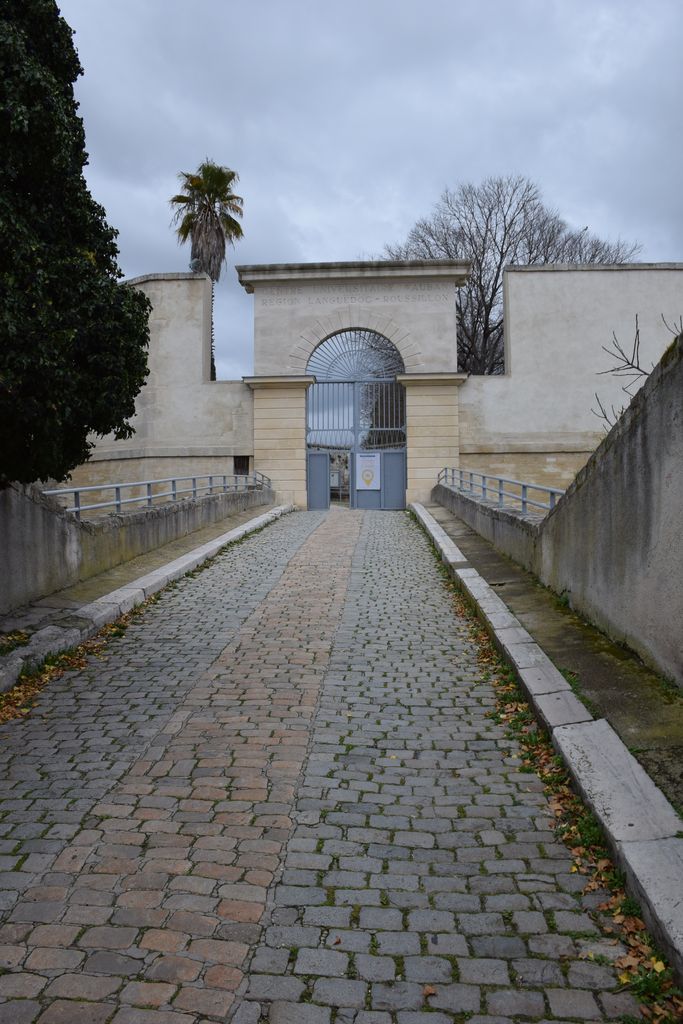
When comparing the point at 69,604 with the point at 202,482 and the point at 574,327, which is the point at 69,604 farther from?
the point at 574,327

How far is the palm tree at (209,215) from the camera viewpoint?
107 feet

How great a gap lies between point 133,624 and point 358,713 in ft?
12.6

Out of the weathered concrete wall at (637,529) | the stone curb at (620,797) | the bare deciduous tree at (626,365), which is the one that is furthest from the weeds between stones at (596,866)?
the bare deciduous tree at (626,365)

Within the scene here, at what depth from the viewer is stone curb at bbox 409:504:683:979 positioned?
9.78 feet

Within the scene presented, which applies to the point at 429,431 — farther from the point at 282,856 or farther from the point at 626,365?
the point at 282,856

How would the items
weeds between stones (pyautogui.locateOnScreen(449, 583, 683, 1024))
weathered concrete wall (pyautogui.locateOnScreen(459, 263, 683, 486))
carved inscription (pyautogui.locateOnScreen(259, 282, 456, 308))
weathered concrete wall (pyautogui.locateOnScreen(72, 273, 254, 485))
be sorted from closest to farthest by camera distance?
weeds between stones (pyautogui.locateOnScreen(449, 583, 683, 1024)) → weathered concrete wall (pyautogui.locateOnScreen(459, 263, 683, 486)) → weathered concrete wall (pyautogui.locateOnScreen(72, 273, 254, 485)) → carved inscription (pyautogui.locateOnScreen(259, 282, 456, 308))

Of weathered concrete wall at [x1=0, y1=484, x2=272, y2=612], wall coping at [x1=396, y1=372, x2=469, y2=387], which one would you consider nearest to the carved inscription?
wall coping at [x1=396, y1=372, x2=469, y2=387]

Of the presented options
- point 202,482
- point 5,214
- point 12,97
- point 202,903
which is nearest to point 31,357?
point 5,214

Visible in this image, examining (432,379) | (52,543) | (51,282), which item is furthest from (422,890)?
(432,379)

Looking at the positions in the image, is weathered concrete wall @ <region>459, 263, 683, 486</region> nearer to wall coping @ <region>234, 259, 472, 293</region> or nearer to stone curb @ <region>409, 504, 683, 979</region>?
wall coping @ <region>234, 259, 472, 293</region>

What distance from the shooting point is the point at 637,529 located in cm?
561

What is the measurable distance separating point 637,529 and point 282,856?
3486 mm

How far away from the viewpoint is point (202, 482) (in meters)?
29.4

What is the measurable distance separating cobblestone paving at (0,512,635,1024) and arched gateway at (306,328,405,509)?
23484 mm
